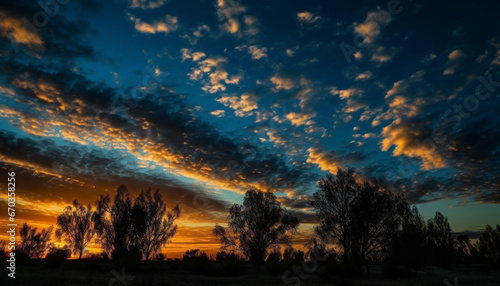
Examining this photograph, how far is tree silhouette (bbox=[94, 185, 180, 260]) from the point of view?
53625 millimetres

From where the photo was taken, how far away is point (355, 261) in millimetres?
36375

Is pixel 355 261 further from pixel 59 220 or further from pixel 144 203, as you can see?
pixel 59 220

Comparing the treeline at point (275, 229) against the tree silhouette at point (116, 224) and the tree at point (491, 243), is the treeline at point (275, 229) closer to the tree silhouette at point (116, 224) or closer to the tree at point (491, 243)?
the tree silhouette at point (116, 224)

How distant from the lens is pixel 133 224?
178 ft

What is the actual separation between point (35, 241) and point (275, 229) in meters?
74.1

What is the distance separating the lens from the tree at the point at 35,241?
249 feet

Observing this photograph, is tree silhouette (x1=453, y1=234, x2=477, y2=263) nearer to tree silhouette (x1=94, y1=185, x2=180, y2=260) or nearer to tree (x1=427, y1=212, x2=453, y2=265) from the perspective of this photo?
tree (x1=427, y1=212, x2=453, y2=265)

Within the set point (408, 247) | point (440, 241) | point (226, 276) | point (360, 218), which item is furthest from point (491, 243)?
point (226, 276)

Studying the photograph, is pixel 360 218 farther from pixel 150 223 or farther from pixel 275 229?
pixel 150 223

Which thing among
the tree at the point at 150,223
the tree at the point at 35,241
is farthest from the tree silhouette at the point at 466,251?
the tree at the point at 35,241

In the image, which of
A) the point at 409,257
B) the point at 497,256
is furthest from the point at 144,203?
the point at 497,256

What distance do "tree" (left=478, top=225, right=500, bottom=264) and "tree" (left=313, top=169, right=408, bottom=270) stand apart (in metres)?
62.1
